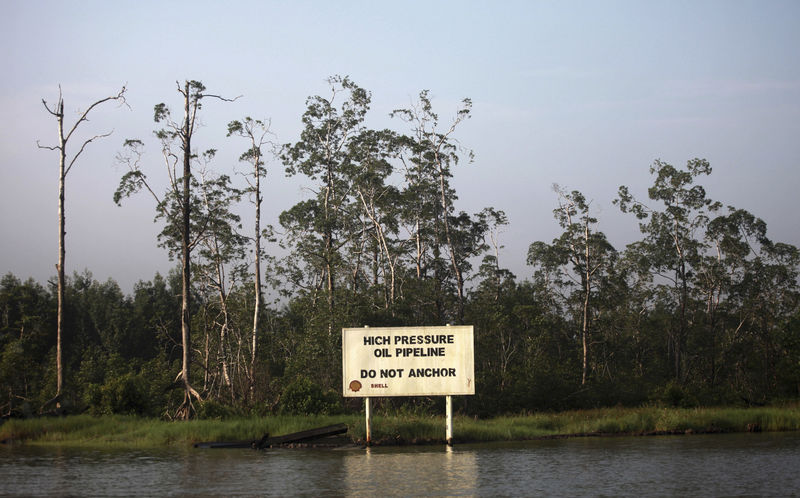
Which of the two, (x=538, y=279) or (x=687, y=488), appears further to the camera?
(x=538, y=279)

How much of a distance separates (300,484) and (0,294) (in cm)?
7044

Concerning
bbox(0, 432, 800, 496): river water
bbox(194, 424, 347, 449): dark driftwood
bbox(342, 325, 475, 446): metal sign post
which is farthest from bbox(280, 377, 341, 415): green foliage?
bbox(342, 325, 475, 446): metal sign post

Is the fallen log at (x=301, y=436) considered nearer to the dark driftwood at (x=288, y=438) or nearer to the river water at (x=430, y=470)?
the dark driftwood at (x=288, y=438)

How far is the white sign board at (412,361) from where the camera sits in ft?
82.7

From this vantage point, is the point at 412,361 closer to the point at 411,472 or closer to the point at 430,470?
the point at 430,470

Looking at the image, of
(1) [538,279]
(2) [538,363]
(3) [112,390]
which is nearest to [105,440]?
(3) [112,390]

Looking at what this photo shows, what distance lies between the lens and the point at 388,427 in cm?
2659

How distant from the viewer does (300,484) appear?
1709cm

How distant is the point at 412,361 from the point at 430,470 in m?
6.63

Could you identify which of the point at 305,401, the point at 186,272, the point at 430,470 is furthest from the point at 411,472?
the point at 186,272

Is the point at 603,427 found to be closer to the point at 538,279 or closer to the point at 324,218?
the point at 324,218

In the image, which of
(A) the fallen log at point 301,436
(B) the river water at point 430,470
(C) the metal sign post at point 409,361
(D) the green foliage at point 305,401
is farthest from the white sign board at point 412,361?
(D) the green foliage at point 305,401

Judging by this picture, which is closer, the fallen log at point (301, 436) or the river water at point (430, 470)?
the river water at point (430, 470)

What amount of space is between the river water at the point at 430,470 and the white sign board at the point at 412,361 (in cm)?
191
